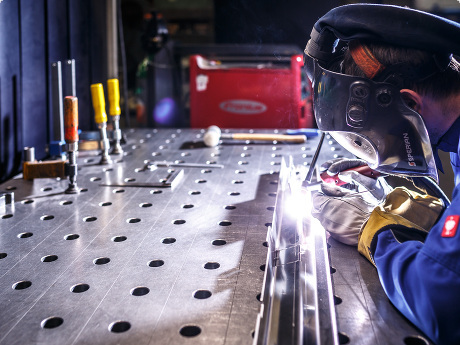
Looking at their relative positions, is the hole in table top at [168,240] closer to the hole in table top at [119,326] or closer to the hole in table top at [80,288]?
the hole in table top at [80,288]

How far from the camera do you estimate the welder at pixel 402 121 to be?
2.55 feet

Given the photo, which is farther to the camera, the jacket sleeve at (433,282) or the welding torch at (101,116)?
the welding torch at (101,116)

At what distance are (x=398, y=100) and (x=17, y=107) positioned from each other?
1.78 m

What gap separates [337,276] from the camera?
98cm

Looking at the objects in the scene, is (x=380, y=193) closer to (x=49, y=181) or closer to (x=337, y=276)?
(x=337, y=276)

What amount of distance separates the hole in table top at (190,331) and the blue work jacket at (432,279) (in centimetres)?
34

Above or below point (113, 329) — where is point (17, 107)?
above

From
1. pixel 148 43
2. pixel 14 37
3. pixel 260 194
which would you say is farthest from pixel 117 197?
pixel 148 43

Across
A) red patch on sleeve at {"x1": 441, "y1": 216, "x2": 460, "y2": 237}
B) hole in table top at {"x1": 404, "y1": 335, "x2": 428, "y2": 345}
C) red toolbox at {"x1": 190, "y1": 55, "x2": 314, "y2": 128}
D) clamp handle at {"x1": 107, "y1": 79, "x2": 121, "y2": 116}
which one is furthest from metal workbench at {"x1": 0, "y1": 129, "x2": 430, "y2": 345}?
red toolbox at {"x1": 190, "y1": 55, "x2": 314, "y2": 128}

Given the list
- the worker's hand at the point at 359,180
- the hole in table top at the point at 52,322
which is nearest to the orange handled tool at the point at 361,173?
the worker's hand at the point at 359,180

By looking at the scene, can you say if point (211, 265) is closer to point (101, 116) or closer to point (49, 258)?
point (49, 258)

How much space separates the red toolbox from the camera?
3.30 meters

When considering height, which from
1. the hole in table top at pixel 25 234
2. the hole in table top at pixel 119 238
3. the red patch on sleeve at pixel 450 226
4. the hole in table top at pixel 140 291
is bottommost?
the hole in table top at pixel 140 291

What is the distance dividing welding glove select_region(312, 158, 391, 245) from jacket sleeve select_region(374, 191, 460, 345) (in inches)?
9.2
